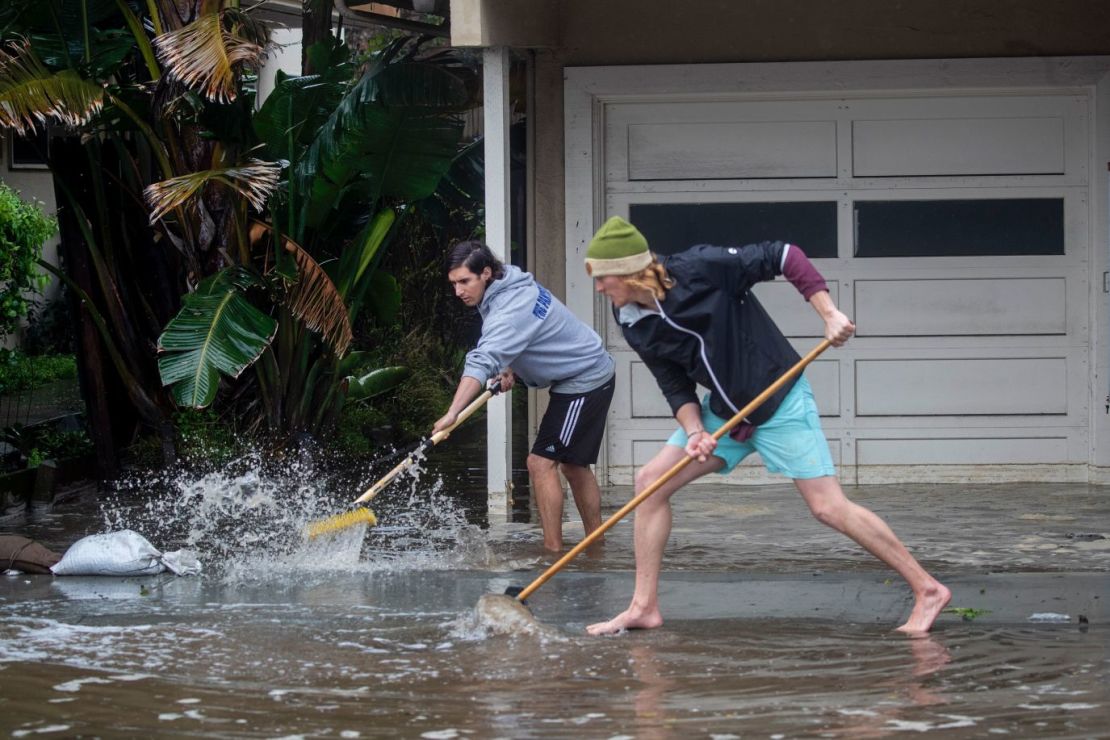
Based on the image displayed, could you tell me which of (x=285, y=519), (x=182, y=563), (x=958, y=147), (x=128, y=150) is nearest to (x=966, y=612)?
(x=182, y=563)

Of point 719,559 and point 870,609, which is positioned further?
point 719,559

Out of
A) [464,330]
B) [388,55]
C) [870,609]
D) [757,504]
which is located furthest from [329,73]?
[464,330]

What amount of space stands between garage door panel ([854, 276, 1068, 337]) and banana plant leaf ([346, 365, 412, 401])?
4.22m

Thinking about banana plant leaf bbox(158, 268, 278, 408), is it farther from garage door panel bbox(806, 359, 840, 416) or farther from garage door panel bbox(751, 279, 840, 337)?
garage door panel bbox(806, 359, 840, 416)

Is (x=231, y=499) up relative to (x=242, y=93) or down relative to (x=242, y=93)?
down

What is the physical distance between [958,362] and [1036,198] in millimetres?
1183

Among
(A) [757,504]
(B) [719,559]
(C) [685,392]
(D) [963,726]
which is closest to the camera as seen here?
(D) [963,726]

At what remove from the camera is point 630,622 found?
5.92 m

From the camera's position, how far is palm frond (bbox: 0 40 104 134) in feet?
29.6

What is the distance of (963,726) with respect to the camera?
4582 millimetres

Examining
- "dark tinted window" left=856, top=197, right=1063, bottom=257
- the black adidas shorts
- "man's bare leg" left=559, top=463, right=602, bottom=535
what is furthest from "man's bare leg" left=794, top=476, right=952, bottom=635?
"dark tinted window" left=856, top=197, right=1063, bottom=257

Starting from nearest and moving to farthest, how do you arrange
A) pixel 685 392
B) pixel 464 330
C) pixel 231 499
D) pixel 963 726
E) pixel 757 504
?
pixel 963 726
pixel 685 392
pixel 757 504
pixel 231 499
pixel 464 330

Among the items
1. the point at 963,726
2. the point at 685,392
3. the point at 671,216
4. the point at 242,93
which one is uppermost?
the point at 242,93

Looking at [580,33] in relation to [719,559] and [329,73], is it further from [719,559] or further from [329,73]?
[719,559]
